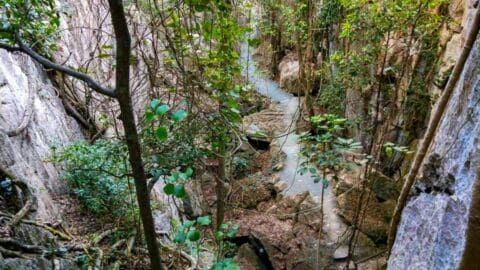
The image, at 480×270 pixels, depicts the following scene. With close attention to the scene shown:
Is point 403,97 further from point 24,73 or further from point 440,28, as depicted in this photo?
point 24,73

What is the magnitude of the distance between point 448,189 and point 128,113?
197 cm

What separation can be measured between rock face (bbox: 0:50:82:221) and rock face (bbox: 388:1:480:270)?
310cm

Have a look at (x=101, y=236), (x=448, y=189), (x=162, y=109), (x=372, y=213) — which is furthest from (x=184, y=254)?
(x=372, y=213)

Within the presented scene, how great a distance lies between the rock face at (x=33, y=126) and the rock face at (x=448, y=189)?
10.2 ft

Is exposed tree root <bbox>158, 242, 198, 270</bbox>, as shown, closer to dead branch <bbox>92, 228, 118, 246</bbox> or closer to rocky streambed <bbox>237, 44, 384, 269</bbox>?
dead branch <bbox>92, 228, 118, 246</bbox>

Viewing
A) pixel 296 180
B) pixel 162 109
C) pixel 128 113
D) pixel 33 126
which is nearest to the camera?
pixel 162 109

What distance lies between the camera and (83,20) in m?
6.91

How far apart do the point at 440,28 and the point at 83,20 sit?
6212 mm

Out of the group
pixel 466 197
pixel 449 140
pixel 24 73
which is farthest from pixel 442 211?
pixel 24 73

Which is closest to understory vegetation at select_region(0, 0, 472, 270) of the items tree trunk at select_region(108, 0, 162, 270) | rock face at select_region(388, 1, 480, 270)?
tree trunk at select_region(108, 0, 162, 270)

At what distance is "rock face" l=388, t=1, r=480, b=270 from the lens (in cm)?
200

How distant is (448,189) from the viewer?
223 centimetres

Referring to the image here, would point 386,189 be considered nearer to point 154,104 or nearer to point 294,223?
point 294,223

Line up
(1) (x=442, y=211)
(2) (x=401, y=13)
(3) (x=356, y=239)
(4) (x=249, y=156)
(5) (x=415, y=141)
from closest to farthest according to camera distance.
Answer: (1) (x=442, y=211), (2) (x=401, y=13), (3) (x=356, y=239), (5) (x=415, y=141), (4) (x=249, y=156)
